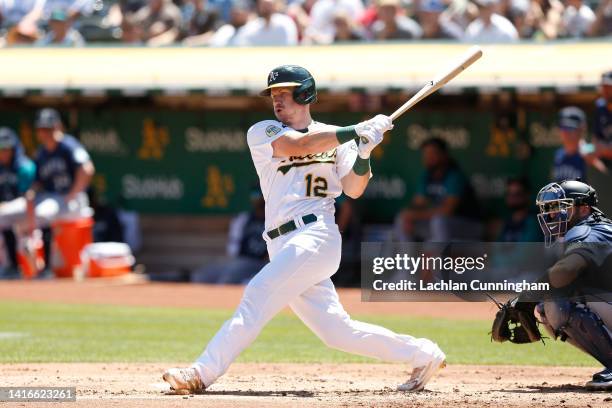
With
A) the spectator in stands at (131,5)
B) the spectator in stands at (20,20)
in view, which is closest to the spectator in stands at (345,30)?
the spectator in stands at (131,5)

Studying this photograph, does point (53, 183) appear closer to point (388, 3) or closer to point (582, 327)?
point (388, 3)

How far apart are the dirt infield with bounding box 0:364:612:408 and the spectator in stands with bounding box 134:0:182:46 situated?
319 inches

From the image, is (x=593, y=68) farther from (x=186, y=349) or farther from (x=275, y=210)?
(x=275, y=210)

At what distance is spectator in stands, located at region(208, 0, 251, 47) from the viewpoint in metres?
14.6

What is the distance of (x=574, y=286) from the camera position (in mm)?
6090

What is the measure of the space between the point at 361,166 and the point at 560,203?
1062 millimetres

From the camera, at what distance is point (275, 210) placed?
6023 mm

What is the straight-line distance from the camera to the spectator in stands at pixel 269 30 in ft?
46.3

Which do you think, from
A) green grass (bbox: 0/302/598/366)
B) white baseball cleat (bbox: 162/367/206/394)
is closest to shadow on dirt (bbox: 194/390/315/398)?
white baseball cleat (bbox: 162/367/206/394)

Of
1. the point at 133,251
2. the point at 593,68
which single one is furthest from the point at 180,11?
the point at 593,68

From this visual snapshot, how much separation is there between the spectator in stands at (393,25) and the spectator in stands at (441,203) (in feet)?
4.71

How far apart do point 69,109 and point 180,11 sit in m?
1.92

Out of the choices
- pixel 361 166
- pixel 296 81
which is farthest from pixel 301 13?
pixel 361 166

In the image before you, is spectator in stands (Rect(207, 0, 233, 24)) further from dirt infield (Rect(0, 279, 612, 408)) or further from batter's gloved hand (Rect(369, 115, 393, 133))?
batter's gloved hand (Rect(369, 115, 393, 133))
